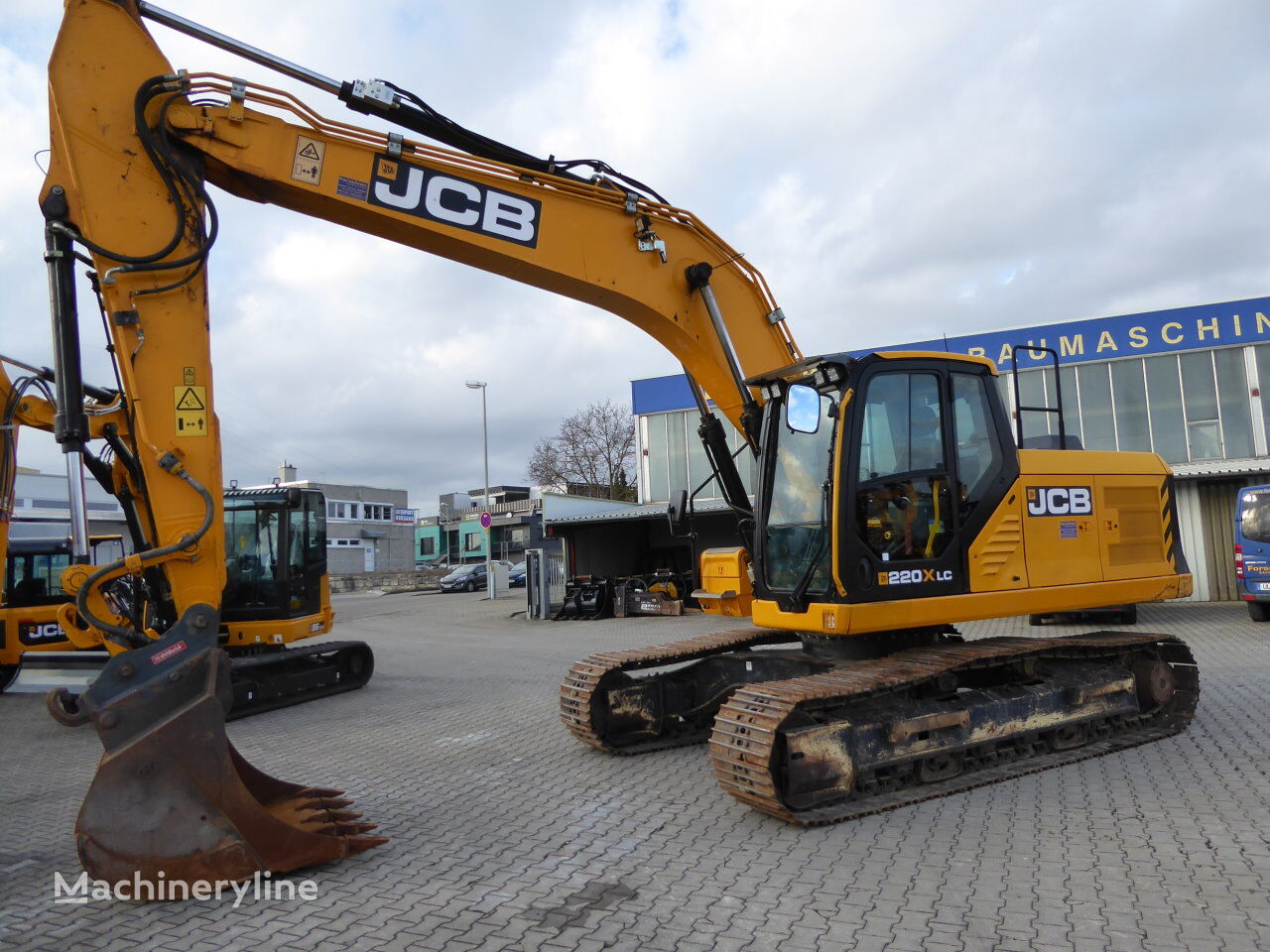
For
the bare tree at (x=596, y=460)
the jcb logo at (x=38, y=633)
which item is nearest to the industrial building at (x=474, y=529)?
the bare tree at (x=596, y=460)

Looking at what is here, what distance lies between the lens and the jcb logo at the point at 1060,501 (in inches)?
254

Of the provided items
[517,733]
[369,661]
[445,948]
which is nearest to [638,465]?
[369,661]

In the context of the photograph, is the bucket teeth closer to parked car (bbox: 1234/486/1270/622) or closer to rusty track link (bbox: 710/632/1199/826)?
rusty track link (bbox: 710/632/1199/826)

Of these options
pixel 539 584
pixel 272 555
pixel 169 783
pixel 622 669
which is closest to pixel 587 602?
pixel 539 584

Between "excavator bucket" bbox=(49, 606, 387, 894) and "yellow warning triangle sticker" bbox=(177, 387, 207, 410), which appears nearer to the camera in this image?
"excavator bucket" bbox=(49, 606, 387, 894)

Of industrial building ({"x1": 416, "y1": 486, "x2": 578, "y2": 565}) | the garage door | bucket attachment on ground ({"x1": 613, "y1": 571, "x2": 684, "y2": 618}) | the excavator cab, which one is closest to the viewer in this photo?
the excavator cab

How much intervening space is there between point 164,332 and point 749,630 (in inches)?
200

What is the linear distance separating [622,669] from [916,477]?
2709 mm

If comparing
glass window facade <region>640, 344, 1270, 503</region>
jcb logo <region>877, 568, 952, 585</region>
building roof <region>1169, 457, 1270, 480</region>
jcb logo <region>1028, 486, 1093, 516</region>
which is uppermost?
glass window facade <region>640, 344, 1270, 503</region>

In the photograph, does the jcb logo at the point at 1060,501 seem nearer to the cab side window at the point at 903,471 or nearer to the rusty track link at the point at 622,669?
the cab side window at the point at 903,471

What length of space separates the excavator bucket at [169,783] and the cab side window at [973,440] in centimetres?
474

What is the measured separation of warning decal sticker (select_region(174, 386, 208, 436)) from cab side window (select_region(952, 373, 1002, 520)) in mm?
4831

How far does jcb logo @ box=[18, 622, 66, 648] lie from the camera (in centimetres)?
1137

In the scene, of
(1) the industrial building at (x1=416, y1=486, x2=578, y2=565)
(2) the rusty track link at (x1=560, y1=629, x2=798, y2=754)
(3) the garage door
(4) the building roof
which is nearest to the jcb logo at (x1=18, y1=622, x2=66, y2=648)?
(2) the rusty track link at (x1=560, y1=629, x2=798, y2=754)
